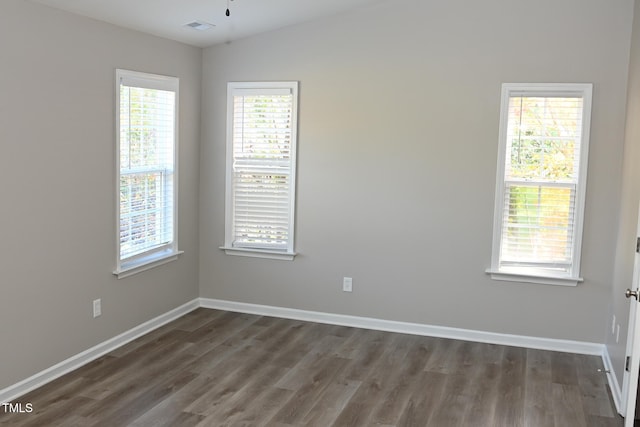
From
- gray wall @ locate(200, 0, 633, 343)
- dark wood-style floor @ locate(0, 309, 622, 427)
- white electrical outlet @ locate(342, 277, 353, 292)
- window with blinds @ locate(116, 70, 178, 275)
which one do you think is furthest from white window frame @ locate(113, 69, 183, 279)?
white electrical outlet @ locate(342, 277, 353, 292)

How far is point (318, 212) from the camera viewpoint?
5520 millimetres

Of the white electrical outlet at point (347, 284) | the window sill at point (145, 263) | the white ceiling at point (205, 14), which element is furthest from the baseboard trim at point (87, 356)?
the white ceiling at point (205, 14)

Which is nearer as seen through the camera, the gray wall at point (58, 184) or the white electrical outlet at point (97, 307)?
the gray wall at point (58, 184)

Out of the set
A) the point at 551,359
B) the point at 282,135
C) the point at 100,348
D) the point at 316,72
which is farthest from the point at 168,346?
the point at 551,359

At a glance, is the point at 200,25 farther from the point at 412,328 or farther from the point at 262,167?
the point at 412,328

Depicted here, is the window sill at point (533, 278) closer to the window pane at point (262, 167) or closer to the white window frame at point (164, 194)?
the window pane at point (262, 167)

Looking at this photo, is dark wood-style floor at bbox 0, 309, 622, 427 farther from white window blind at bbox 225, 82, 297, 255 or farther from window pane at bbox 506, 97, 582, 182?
window pane at bbox 506, 97, 582, 182

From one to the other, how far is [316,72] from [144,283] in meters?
2.20

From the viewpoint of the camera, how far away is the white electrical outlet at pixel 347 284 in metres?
5.50

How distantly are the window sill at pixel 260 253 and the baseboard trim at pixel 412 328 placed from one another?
0.45 meters

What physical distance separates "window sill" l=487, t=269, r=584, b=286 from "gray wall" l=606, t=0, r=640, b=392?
0.32 m

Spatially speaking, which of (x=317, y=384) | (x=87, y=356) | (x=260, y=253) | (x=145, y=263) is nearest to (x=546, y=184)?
(x=317, y=384)

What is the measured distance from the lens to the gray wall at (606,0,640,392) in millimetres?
4035

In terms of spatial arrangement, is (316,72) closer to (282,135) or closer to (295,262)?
(282,135)
